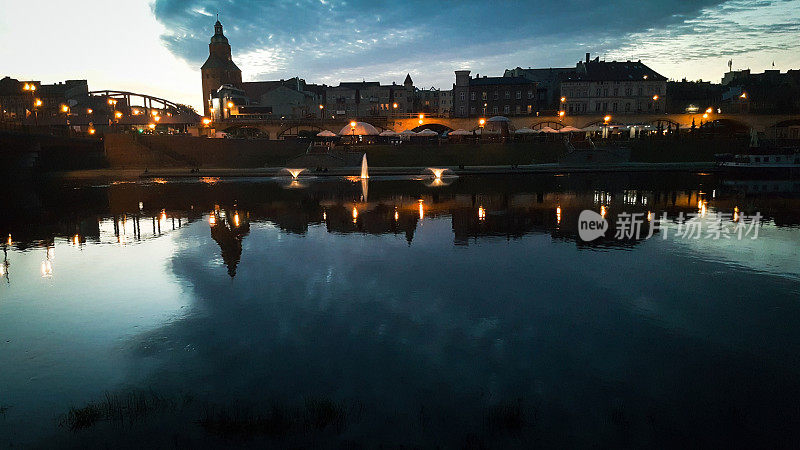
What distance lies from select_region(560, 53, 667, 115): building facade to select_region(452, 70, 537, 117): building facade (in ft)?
29.5

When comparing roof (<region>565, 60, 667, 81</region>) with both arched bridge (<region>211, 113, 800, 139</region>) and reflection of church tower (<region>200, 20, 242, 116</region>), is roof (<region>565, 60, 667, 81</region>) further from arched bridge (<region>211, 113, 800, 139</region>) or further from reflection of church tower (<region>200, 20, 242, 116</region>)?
reflection of church tower (<region>200, 20, 242, 116</region>)

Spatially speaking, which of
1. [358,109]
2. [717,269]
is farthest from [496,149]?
[358,109]

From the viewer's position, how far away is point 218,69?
15062 cm

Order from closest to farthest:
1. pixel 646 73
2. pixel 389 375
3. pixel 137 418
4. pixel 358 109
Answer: pixel 137 418
pixel 389 375
pixel 646 73
pixel 358 109

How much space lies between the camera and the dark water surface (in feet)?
24.3

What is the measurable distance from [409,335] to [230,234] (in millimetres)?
14484

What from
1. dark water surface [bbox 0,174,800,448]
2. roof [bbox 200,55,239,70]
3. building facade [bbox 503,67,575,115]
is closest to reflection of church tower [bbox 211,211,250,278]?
dark water surface [bbox 0,174,800,448]

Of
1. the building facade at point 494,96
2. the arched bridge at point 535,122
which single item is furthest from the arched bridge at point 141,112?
the building facade at point 494,96

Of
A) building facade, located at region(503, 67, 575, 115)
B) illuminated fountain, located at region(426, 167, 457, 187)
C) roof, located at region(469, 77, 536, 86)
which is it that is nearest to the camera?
illuminated fountain, located at region(426, 167, 457, 187)

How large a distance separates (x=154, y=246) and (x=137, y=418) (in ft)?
46.9

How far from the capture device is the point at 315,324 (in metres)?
11.3

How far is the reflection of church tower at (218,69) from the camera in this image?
151m

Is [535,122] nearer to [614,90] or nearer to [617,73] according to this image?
[614,90]

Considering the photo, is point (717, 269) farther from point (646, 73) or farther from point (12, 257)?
point (646, 73)
